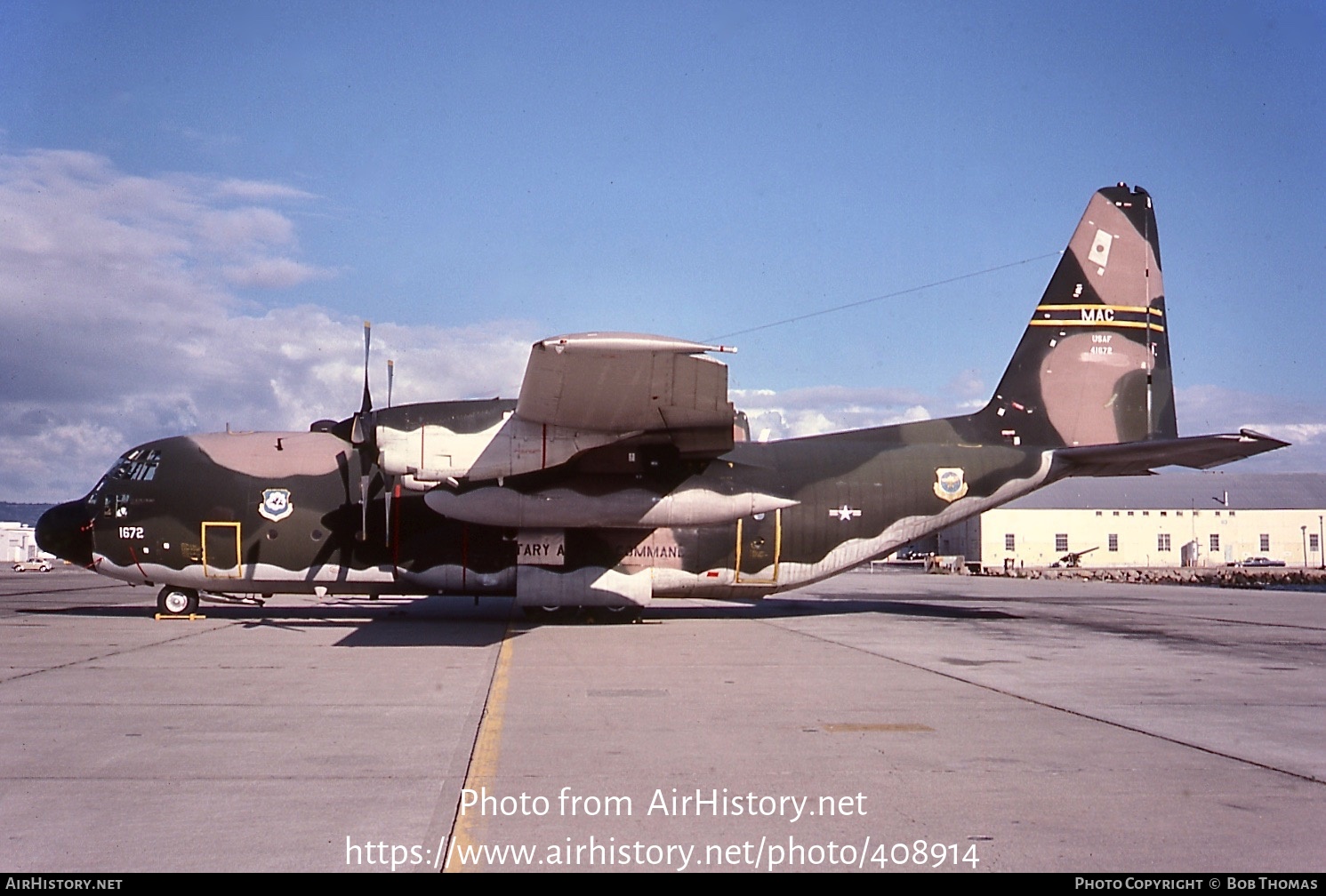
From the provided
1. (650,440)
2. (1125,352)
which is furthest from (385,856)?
(1125,352)

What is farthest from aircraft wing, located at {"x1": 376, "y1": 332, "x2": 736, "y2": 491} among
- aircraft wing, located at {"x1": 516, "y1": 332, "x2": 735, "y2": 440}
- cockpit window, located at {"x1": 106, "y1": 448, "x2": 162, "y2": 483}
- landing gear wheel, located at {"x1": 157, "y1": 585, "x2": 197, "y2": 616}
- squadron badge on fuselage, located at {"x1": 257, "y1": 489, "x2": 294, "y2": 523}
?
landing gear wheel, located at {"x1": 157, "y1": 585, "x2": 197, "y2": 616}

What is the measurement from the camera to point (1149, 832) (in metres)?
5.74

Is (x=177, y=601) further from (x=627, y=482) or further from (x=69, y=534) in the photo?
(x=627, y=482)

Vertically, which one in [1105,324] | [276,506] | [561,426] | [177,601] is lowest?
[177,601]

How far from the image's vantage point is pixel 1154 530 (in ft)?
261

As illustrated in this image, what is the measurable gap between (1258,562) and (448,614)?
73.8 meters

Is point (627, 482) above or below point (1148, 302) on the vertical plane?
below

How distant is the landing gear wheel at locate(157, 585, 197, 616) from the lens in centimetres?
2016

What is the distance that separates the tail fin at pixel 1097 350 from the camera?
2153cm

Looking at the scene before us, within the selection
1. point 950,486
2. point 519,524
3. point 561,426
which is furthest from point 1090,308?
point 519,524

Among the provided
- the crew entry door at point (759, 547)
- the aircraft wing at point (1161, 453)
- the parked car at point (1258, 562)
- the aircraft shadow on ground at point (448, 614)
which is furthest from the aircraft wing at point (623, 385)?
the parked car at point (1258, 562)

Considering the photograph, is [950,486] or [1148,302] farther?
[1148,302]

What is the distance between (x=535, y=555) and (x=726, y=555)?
3.62 metres

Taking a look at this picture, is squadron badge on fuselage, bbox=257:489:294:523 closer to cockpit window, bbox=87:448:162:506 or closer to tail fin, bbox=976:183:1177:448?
cockpit window, bbox=87:448:162:506
